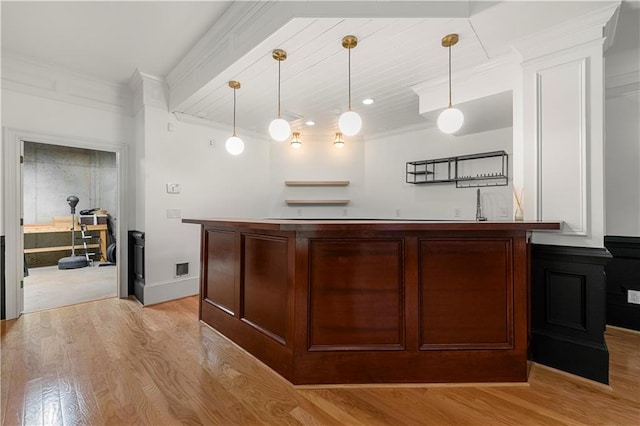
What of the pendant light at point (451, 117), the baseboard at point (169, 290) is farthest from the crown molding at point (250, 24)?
the baseboard at point (169, 290)

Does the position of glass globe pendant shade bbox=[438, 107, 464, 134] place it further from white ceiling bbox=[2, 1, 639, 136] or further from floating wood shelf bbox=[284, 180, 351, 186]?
floating wood shelf bbox=[284, 180, 351, 186]

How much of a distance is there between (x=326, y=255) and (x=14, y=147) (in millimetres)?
3812

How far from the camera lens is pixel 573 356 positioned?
2082mm

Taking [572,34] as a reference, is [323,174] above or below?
below

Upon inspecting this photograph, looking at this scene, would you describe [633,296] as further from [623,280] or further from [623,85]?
[623,85]

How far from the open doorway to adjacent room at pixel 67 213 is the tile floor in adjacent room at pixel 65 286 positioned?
2 cm

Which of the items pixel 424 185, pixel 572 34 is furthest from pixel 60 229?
pixel 572 34

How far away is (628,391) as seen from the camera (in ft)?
6.15

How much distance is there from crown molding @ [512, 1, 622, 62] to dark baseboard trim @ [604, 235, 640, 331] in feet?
6.44

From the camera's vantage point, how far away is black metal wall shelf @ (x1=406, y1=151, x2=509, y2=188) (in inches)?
148

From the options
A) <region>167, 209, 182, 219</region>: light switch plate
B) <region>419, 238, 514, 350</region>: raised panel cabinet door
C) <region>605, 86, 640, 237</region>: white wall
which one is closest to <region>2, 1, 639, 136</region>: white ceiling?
<region>605, 86, 640, 237</region>: white wall

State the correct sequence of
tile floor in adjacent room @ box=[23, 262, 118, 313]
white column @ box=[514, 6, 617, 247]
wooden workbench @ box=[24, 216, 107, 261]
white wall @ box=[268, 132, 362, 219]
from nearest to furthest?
white column @ box=[514, 6, 617, 247], tile floor in adjacent room @ box=[23, 262, 118, 313], white wall @ box=[268, 132, 362, 219], wooden workbench @ box=[24, 216, 107, 261]

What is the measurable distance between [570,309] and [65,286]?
6358 millimetres

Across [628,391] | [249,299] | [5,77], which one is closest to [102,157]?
[5,77]
